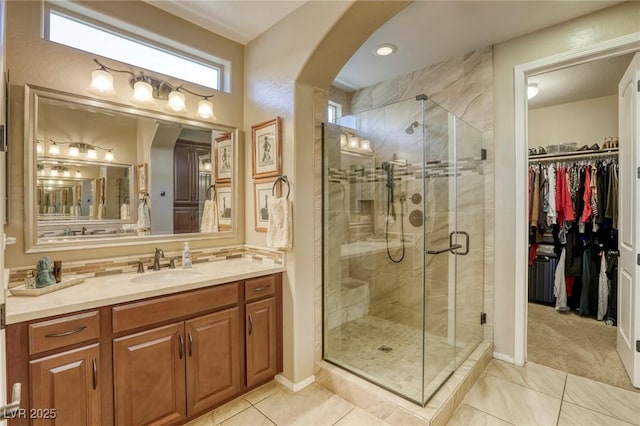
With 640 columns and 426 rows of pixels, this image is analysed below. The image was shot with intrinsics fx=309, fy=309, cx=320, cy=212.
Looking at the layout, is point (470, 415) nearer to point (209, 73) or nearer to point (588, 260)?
point (588, 260)

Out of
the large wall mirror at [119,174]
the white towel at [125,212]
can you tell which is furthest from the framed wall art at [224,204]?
the white towel at [125,212]

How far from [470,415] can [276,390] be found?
4.33 ft

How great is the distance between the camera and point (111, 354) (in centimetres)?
160

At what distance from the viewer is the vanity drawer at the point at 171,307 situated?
1.64 metres

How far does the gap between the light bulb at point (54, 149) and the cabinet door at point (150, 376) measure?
1266 mm

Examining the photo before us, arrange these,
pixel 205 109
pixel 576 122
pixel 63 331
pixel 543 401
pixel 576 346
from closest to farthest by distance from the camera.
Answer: pixel 63 331 → pixel 543 401 → pixel 205 109 → pixel 576 346 → pixel 576 122

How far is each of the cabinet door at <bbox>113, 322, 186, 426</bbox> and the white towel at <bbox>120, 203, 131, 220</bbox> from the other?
92 cm

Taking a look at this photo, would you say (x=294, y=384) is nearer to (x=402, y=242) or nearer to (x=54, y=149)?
(x=402, y=242)

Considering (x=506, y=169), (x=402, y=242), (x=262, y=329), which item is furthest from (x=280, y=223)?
(x=506, y=169)

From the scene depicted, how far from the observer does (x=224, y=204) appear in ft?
8.82

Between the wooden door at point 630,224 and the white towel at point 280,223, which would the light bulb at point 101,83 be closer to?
the white towel at point 280,223

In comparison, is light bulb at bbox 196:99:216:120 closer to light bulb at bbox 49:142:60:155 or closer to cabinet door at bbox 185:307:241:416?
light bulb at bbox 49:142:60:155

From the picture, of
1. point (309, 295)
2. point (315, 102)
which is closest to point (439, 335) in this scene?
point (309, 295)

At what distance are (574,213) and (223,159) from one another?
4004mm
